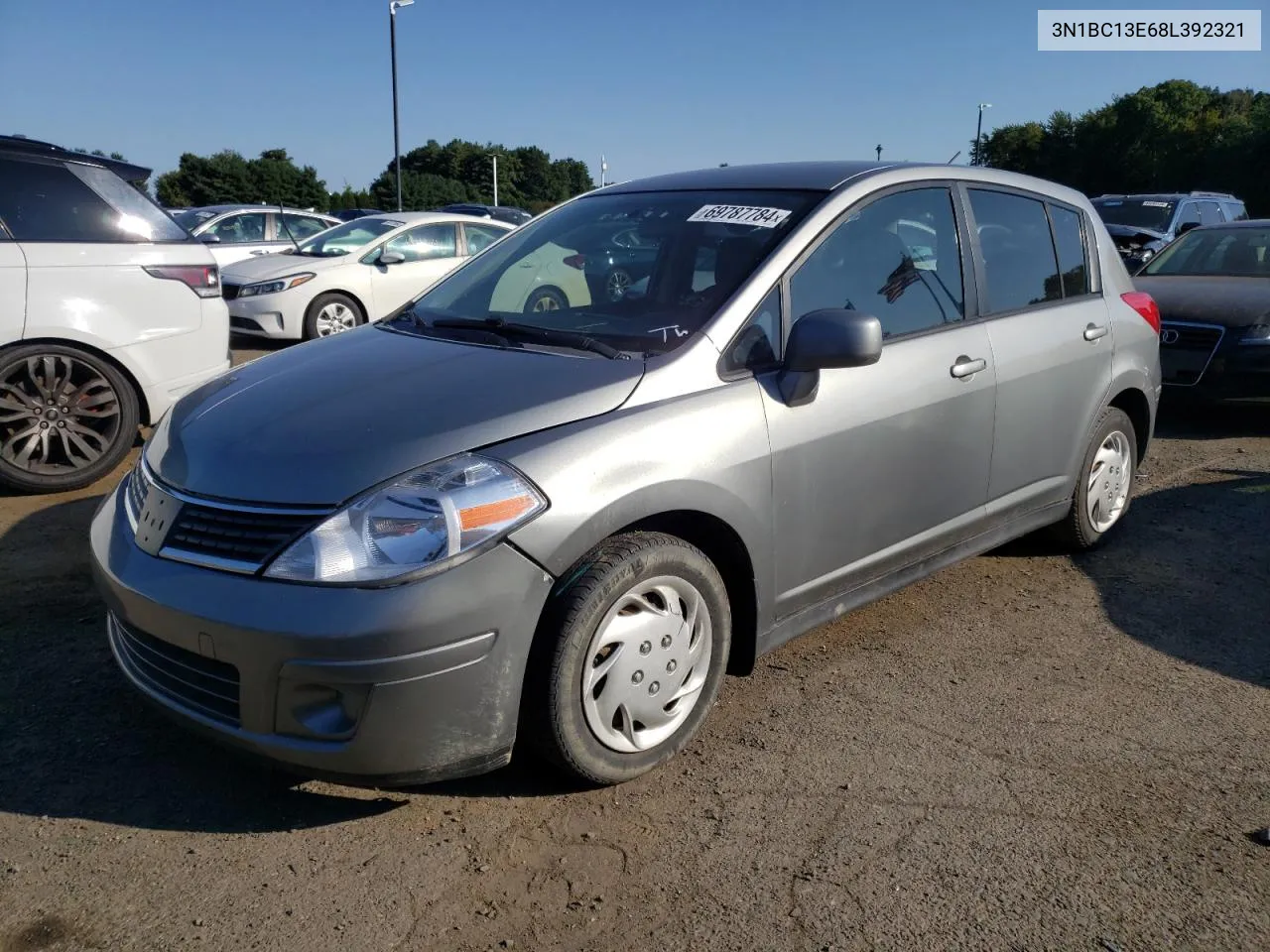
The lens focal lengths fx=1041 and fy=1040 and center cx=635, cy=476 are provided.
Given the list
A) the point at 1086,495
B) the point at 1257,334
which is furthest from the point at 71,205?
the point at 1257,334

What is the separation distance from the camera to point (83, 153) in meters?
5.58

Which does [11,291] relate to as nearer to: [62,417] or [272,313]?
[62,417]

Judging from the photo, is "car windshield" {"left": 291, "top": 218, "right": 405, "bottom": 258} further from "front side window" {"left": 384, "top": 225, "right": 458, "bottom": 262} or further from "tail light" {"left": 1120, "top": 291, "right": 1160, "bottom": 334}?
"tail light" {"left": 1120, "top": 291, "right": 1160, "bottom": 334}

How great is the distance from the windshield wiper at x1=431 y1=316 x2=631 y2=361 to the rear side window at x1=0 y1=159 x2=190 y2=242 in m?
2.94

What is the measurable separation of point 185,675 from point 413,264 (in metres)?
9.23

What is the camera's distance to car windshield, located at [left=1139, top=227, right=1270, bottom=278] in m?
8.16

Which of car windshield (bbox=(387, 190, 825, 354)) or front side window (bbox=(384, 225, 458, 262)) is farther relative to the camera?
front side window (bbox=(384, 225, 458, 262))

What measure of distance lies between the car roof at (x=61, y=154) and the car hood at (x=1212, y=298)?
629cm

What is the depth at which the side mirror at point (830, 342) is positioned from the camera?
9.76 ft

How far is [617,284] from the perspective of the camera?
3525mm

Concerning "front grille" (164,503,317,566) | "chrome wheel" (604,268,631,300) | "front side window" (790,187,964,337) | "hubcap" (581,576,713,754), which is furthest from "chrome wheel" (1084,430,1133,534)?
"front grille" (164,503,317,566)

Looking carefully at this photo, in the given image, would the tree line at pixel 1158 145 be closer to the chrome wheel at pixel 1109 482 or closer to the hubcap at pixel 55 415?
the chrome wheel at pixel 1109 482

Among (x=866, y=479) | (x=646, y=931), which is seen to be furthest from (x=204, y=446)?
(x=866, y=479)

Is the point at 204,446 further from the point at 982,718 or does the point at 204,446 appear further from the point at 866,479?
the point at 982,718
